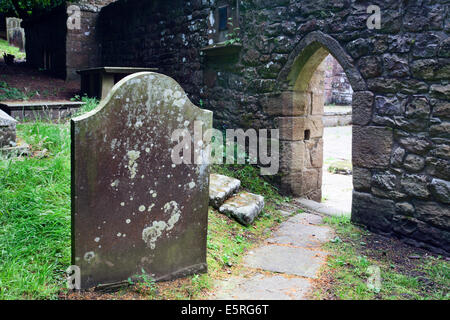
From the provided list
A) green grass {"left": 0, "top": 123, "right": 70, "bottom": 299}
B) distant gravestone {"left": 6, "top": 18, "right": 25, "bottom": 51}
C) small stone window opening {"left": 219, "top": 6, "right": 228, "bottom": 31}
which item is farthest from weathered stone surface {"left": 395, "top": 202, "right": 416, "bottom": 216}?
distant gravestone {"left": 6, "top": 18, "right": 25, "bottom": 51}

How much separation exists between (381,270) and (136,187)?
6.93 ft

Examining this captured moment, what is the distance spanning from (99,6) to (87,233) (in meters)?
9.51

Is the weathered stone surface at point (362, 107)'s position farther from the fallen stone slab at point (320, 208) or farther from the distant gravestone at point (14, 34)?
the distant gravestone at point (14, 34)

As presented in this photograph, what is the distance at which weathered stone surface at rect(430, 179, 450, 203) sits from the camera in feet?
11.5

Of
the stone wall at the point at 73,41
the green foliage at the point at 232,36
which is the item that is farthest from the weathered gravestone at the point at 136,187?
the stone wall at the point at 73,41

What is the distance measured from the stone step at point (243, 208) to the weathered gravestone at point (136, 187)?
123 centimetres

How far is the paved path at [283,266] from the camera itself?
2666 mm

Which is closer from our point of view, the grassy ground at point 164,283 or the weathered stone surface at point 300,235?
the grassy ground at point 164,283

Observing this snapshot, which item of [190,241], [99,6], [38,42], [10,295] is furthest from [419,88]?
[38,42]

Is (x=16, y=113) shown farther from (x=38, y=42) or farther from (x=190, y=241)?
(x=38, y=42)

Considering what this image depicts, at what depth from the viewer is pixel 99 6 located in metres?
10.3

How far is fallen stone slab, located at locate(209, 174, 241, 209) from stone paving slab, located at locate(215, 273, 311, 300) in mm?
1259

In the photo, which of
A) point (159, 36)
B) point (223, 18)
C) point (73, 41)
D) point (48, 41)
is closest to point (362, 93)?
point (223, 18)

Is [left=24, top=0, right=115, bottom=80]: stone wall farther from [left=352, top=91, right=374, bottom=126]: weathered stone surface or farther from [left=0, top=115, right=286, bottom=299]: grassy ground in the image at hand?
[left=352, top=91, right=374, bottom=126]: weathered stone surface
